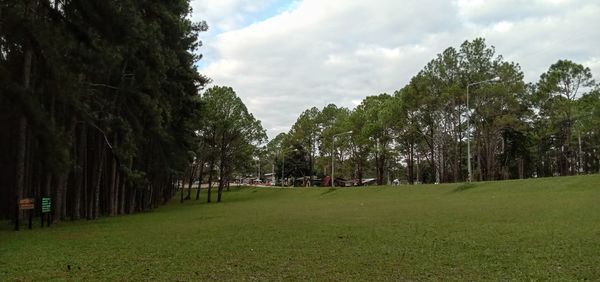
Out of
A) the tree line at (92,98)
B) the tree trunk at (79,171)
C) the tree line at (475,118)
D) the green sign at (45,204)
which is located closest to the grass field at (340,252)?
the green sign at (45,204)

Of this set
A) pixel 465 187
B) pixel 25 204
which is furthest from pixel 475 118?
pixel 25 204

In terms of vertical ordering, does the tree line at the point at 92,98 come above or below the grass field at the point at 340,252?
above

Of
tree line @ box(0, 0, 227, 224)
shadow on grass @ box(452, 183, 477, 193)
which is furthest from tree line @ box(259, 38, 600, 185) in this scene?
tree line @ box(0, 0, 227, 224)

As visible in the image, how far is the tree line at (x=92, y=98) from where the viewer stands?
47.7ft

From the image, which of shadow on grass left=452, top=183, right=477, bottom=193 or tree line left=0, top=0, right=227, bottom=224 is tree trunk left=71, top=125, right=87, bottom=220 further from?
shadow on grass left=452, top=183, right=477, bottom=193

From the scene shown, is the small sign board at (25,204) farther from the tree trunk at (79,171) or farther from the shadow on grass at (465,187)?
the shadow on grass at (465,187)

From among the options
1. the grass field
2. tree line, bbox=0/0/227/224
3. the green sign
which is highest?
tree line, bbox=0/0/227/224

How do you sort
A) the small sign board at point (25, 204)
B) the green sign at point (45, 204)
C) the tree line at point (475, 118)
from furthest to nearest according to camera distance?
the tree line at point (475, 118)
the green sign at point (45, 204)
the small sign board at point (25, 204)

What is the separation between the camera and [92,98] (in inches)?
862

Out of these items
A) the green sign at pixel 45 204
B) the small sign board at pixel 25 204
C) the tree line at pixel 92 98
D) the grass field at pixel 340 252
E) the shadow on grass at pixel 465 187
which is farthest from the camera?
the shadow on grass at pixel 465 187

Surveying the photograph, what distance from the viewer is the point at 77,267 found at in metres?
8.05

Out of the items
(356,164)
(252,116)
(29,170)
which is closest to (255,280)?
(29,170)

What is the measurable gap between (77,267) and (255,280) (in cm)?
318

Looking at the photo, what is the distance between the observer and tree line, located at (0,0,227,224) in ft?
47.7
